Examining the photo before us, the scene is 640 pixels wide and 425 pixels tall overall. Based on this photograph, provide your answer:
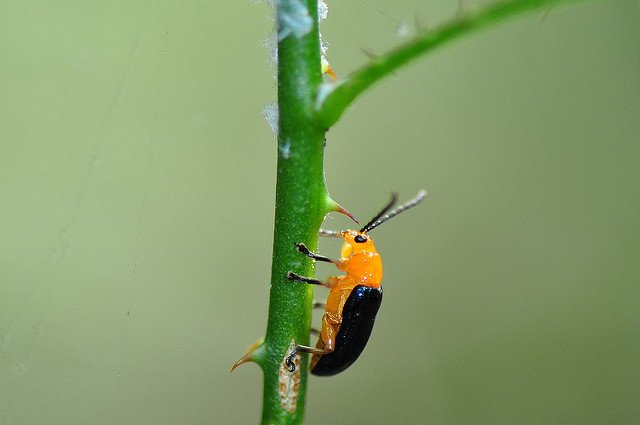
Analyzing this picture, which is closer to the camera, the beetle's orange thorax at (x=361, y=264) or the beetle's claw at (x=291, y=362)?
the beetle's claw at (x=291, y=362)

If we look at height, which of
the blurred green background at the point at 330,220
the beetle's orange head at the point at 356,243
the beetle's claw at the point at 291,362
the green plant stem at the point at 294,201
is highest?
the blurred green background at the point at 330,220

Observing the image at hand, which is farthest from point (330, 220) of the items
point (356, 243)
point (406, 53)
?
point (406, 53)

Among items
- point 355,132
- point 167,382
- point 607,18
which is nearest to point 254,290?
point 167,382

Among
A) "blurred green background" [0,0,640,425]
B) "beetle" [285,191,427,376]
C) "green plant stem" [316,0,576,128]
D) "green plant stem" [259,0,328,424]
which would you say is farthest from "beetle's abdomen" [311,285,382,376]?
"blurred green background" [0,0,640,425]

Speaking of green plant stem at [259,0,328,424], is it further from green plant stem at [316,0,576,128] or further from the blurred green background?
the blurred green background

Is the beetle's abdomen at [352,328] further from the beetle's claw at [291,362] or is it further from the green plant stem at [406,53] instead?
the green plant stem at [406,53]

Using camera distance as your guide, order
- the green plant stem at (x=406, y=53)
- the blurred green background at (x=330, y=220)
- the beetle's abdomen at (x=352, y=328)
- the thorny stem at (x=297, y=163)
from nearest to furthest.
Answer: the green plant stem at (x=406, y=53) → the thorny stem at (x=297, y=163) → the beetle's abdomen at (x=352, y=328) → the blurred green background at (x=330, y=220)

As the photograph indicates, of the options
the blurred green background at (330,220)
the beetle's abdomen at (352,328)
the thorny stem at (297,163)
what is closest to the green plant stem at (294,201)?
the thorny stem at (297,163)
